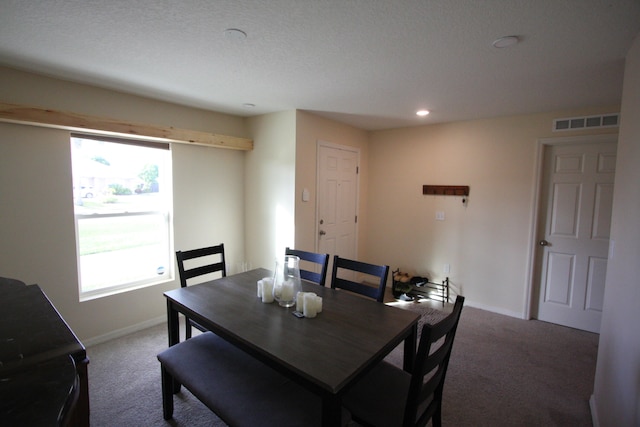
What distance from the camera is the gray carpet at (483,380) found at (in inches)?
77.5

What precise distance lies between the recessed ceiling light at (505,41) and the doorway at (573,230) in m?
2.11

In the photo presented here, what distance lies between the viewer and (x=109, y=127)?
2699 millimetres

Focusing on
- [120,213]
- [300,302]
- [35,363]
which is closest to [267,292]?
[300,302]

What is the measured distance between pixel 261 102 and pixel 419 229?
2718 mm

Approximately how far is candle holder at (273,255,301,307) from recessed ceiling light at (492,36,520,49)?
177 cm

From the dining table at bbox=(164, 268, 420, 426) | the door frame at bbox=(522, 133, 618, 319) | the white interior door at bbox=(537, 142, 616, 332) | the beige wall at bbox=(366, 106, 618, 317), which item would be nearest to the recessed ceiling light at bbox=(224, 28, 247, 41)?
the dining table at bbox=(164, 268, 420, 426)

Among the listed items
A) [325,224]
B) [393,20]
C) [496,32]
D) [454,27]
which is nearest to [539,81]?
[496,32]

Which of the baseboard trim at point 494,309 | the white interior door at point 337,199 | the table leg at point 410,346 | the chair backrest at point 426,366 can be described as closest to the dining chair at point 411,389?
the chair backrest at point 426,366

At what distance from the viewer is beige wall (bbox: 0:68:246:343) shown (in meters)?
2.35

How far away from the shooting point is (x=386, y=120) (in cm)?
387

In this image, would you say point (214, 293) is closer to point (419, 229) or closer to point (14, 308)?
point (14, 308)

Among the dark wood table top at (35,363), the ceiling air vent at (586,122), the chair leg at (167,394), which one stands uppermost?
the ceiling air vent at (586,122)

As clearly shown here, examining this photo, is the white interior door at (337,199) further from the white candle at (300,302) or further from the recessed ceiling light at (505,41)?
the recessed ceiling light at (505,41)

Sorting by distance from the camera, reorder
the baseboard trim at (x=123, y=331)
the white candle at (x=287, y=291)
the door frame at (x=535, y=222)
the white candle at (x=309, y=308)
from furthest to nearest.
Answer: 1. the door frame at (x=535, y=222)
2. the baseboard trim at (x=123, y=331)
3. the white candle at (x=287, y=291)
4. the white candle at (x=309, y=308)
